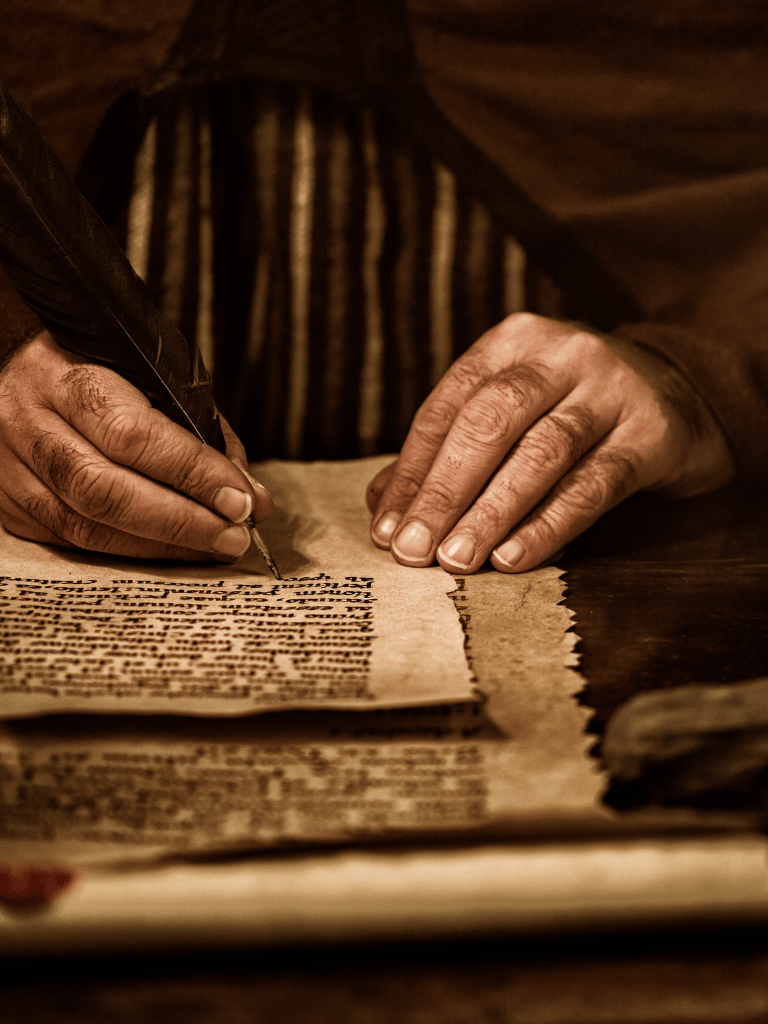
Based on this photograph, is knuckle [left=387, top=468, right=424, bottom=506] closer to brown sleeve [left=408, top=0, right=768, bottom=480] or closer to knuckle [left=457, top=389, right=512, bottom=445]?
knuckle [left=457, top=389, right=512, bottom=445]

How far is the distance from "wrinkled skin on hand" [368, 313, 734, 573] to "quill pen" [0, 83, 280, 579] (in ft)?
0.61

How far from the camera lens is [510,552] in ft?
2.77

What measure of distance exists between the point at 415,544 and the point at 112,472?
0.30 meters

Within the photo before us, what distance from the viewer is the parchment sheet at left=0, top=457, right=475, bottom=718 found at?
0.58 metres

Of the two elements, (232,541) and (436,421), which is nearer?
(232,541)

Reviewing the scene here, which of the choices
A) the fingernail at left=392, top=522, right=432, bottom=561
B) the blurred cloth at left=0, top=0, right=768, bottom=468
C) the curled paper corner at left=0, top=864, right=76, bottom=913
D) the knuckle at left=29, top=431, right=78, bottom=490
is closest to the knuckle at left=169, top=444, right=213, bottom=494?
the knuckle at left=29, top=431, right=78, bottom=490

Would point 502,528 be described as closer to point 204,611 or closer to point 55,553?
point 204,611

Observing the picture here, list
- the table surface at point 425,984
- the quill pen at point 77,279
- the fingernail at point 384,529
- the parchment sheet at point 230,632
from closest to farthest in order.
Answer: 1. the table surface at point 425,984
2. the parchment sheet at point 230,632
3. the quill pen at point 77,279
4. the fingernail at point 384,529

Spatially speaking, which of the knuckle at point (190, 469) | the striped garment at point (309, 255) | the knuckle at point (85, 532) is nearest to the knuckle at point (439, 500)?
the knuckle at point (190, 469)

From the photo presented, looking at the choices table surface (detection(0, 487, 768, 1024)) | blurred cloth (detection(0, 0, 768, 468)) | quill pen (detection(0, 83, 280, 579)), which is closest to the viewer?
table surface (detection(0, 487, 768, 1024))

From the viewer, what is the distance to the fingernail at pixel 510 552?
842 millimetres

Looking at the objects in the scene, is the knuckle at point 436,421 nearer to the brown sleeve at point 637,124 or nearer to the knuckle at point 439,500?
the knuckle at point 439,500

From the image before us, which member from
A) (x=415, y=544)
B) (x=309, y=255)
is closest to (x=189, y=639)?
(x=415, y=544)

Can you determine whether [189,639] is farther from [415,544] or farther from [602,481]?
[602,481]
